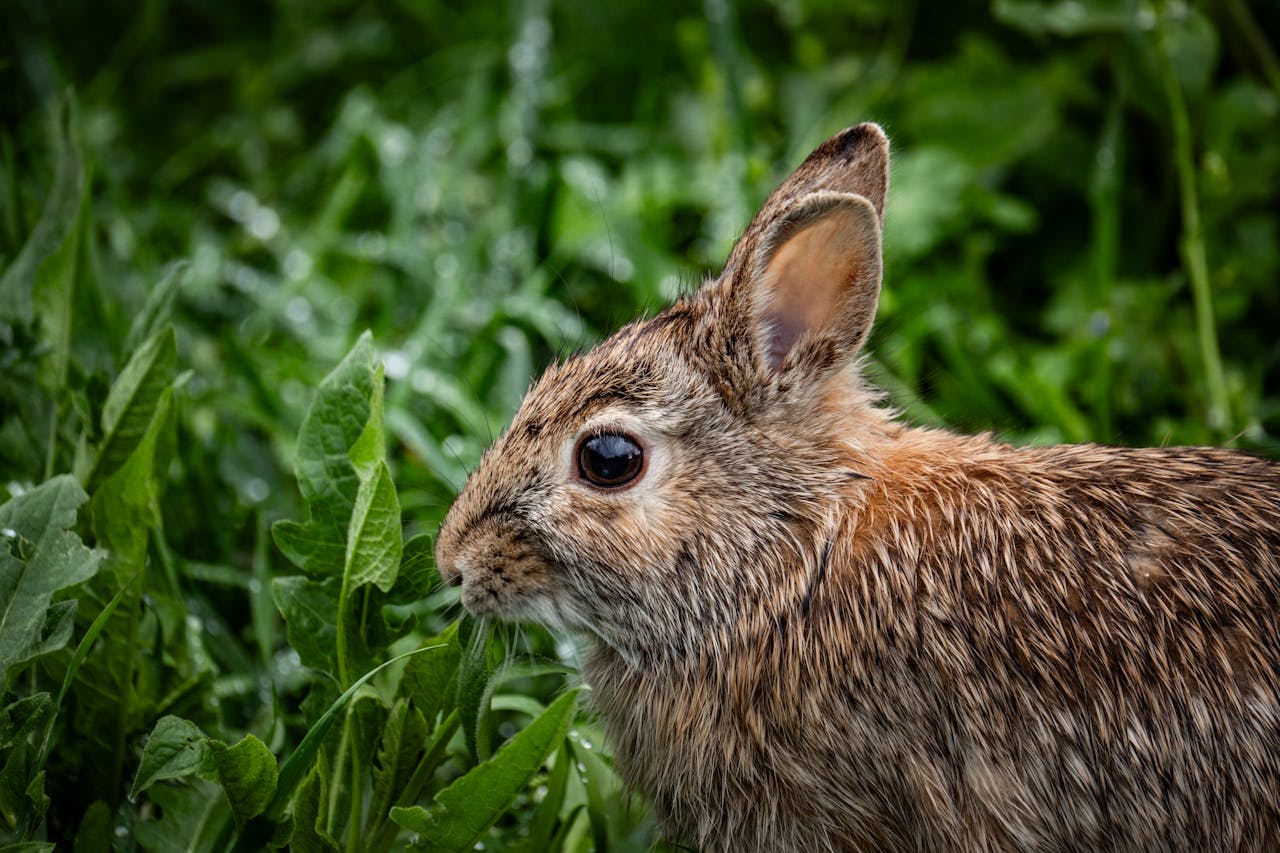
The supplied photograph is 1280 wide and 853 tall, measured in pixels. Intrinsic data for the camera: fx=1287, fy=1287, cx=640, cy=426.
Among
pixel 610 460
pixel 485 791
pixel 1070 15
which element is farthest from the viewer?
pixel 1070 15

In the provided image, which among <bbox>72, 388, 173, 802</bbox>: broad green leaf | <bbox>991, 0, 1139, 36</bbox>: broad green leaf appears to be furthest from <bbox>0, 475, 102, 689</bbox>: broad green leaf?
<bbox>991, 0, 1139, 36</bbox>: broad green leaf

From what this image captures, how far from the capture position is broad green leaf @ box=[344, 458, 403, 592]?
2.53 m

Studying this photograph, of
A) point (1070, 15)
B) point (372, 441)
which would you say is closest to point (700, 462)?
point (372, 441)

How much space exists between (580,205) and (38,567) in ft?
8.63

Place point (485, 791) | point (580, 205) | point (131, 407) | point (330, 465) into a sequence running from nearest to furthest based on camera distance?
point (485, 791), point (330, 465), point (131, 407), point (580, 205)

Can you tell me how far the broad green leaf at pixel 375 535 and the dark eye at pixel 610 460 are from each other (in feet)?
1.28

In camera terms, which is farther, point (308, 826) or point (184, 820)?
point (184, 820)

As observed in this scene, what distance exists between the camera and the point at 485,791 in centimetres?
234

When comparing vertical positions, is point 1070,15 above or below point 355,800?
above

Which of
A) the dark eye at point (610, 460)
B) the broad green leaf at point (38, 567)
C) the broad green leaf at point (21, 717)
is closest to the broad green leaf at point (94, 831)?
the broad green leaf at point (21, 717)

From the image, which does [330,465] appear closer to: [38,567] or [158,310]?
[38,567]

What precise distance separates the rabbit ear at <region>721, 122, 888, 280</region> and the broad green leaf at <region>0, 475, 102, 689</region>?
1.42m

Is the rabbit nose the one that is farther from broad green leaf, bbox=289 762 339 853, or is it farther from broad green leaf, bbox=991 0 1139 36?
broad green leaf, bbox=991 0 1139 36

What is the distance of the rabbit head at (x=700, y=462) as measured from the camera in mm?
2564
